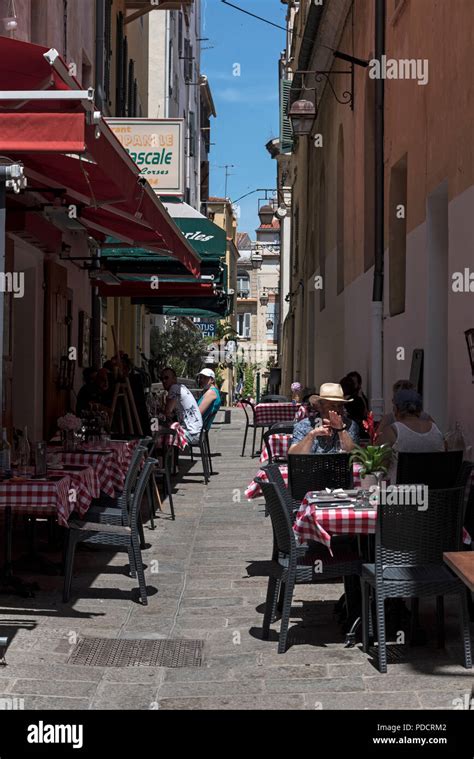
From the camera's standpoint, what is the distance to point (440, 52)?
435 inches

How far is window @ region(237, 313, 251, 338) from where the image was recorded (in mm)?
80812

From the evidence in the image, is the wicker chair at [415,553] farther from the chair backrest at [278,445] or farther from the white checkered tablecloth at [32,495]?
the chair backrest at [278,445]

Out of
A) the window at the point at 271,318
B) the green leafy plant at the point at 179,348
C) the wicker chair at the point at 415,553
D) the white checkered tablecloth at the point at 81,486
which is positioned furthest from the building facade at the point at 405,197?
the window at the point at 271,318

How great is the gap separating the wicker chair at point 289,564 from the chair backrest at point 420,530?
43 cm

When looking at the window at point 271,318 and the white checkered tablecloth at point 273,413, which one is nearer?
the white checkered tablecloth at point 273,413

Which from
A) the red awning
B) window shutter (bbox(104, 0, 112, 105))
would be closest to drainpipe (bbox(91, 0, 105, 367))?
window shutter (bbox(104, 0, 112, 105))

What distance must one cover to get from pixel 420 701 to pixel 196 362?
28390mm

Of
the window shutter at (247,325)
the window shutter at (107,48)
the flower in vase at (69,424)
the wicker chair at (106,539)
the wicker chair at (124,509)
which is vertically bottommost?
the wicker chair at (106,539)

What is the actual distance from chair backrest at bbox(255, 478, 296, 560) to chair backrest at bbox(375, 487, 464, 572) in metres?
0.65

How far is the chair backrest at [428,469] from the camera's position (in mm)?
8297

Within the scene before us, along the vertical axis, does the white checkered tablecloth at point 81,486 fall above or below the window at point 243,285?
below

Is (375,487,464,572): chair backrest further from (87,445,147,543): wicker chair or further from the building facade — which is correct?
the building facade
